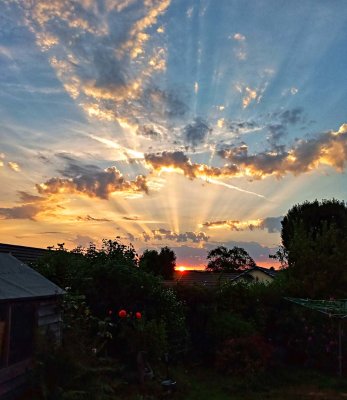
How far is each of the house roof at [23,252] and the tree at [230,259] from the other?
5000cm

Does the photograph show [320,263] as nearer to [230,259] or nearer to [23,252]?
[23,252]

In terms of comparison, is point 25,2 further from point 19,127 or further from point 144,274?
point 144,274

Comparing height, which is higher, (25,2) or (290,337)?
(25,2)

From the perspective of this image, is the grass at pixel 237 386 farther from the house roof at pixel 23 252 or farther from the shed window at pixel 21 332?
the house roof at pixel 23 252

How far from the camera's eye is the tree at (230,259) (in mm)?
67312

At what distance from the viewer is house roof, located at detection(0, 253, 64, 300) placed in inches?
379

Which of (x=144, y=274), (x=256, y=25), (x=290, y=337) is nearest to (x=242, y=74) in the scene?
(x=256, y=25)

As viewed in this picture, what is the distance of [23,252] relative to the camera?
17.8 meters

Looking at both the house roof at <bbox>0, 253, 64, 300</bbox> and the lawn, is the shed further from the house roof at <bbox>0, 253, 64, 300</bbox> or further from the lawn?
the lawn

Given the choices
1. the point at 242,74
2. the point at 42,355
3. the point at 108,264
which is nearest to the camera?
the point at 42,355

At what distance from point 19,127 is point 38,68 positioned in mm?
2161

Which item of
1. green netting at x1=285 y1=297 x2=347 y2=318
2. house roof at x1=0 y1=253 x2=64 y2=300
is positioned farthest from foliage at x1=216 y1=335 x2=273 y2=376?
house roof at x1=0 y1=253 x2=64 y2=300

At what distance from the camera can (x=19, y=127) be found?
14.9 metres

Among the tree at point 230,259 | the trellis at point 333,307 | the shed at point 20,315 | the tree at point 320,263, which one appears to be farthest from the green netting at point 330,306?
the tree at point 230,259
